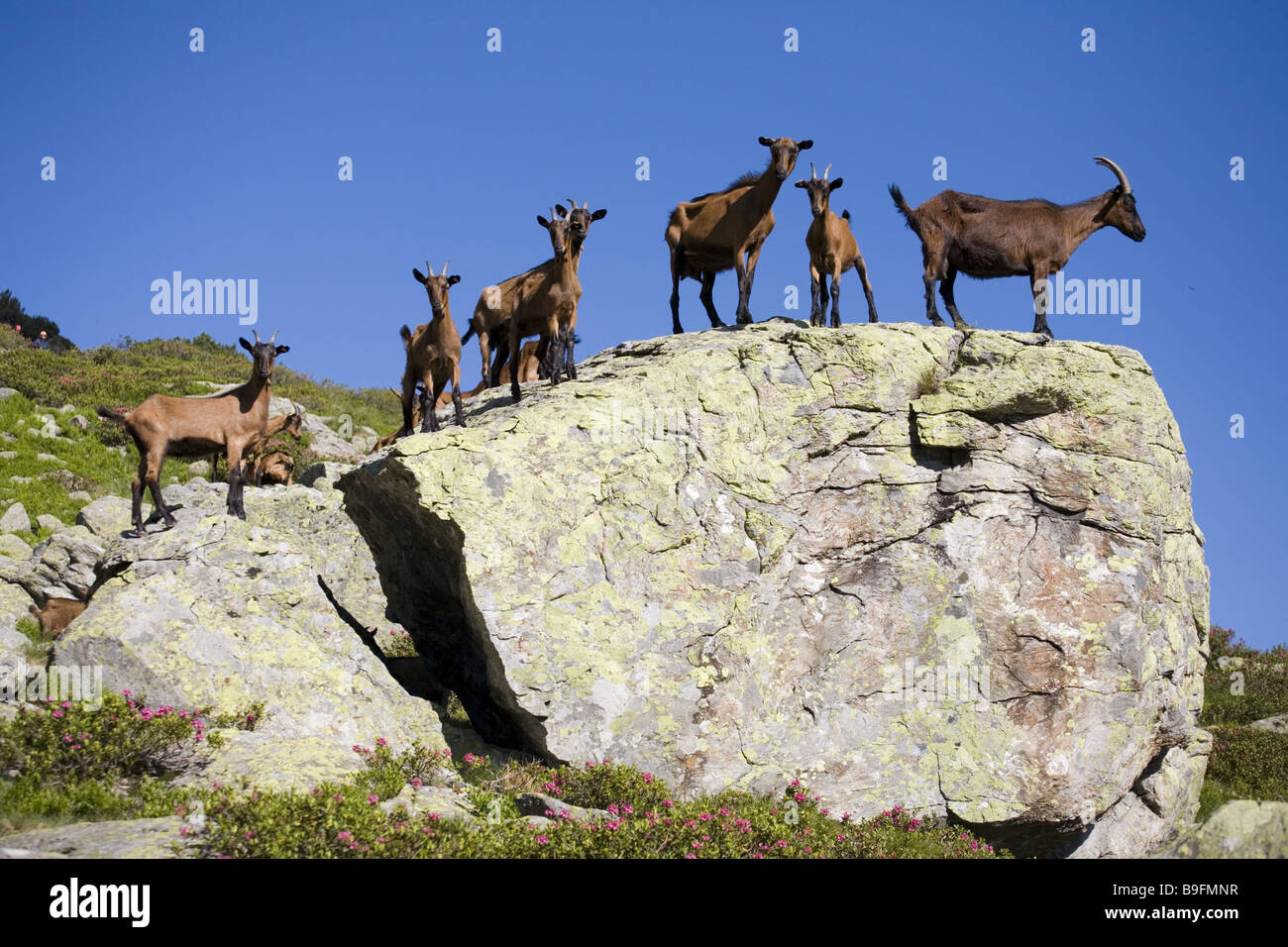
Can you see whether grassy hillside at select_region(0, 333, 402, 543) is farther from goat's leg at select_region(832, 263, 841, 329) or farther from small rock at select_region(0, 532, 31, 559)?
goat's leg at select_region(832, 263, 841, 329)

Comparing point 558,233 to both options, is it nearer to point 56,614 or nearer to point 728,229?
point 728,229

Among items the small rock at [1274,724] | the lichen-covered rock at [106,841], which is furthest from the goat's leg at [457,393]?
the small rock at [1274,724]

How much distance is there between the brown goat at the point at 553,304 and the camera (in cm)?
1404

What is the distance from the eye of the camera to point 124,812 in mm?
9781

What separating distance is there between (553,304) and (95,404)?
22.5 meters

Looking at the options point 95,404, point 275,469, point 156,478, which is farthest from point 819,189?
point 95,404

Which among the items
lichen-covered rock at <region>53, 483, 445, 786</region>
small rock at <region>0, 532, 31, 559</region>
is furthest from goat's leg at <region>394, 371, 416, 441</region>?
small rock at <region>0, 532, 31, 559</region>

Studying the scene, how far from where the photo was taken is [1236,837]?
891 cm

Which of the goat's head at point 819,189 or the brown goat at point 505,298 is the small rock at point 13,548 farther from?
the goat's head at point 819,189

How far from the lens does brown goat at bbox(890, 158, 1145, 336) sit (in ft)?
53.5

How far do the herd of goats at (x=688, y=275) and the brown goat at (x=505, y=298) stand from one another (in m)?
0.02
